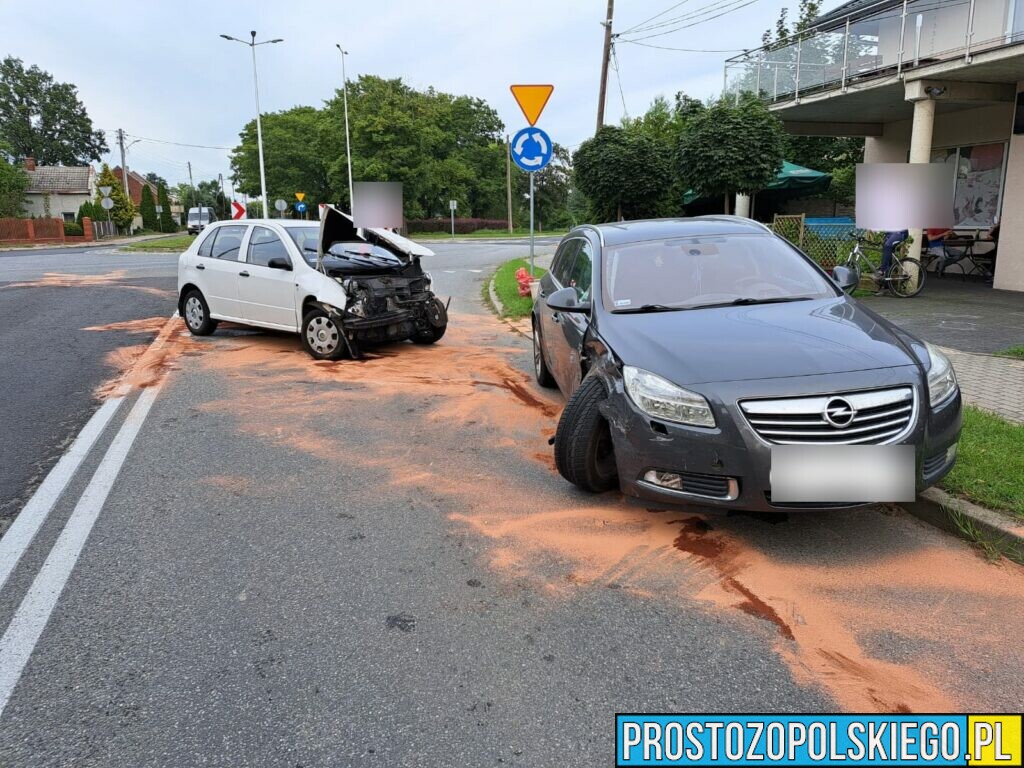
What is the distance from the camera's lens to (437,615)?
131 inches

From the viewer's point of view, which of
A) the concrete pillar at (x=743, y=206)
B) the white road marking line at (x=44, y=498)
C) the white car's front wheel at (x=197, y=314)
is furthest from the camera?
the concrete pillar at (x=743, y=206)

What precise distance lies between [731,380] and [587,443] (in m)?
1.00

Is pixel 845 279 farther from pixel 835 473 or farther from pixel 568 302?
pixel 835 473

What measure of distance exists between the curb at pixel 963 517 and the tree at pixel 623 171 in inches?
697

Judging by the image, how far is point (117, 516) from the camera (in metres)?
4.45

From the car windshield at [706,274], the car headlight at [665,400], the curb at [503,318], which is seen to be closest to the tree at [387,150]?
the curb at [503,318]

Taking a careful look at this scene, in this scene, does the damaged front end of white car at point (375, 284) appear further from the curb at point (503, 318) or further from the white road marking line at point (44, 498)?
the white road marking line at point (44, 498)

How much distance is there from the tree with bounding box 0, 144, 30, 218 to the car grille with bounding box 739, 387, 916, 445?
217 feet

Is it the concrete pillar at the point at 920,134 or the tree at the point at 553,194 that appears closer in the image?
the concrete pillar at the point at 920,134

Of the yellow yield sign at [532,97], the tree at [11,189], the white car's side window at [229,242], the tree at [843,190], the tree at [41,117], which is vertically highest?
the tree at [41,117]

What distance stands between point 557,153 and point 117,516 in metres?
95.0

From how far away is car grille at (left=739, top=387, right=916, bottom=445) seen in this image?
358 centimetres

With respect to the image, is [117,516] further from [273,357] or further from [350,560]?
[273,357]

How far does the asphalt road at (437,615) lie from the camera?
263cm
